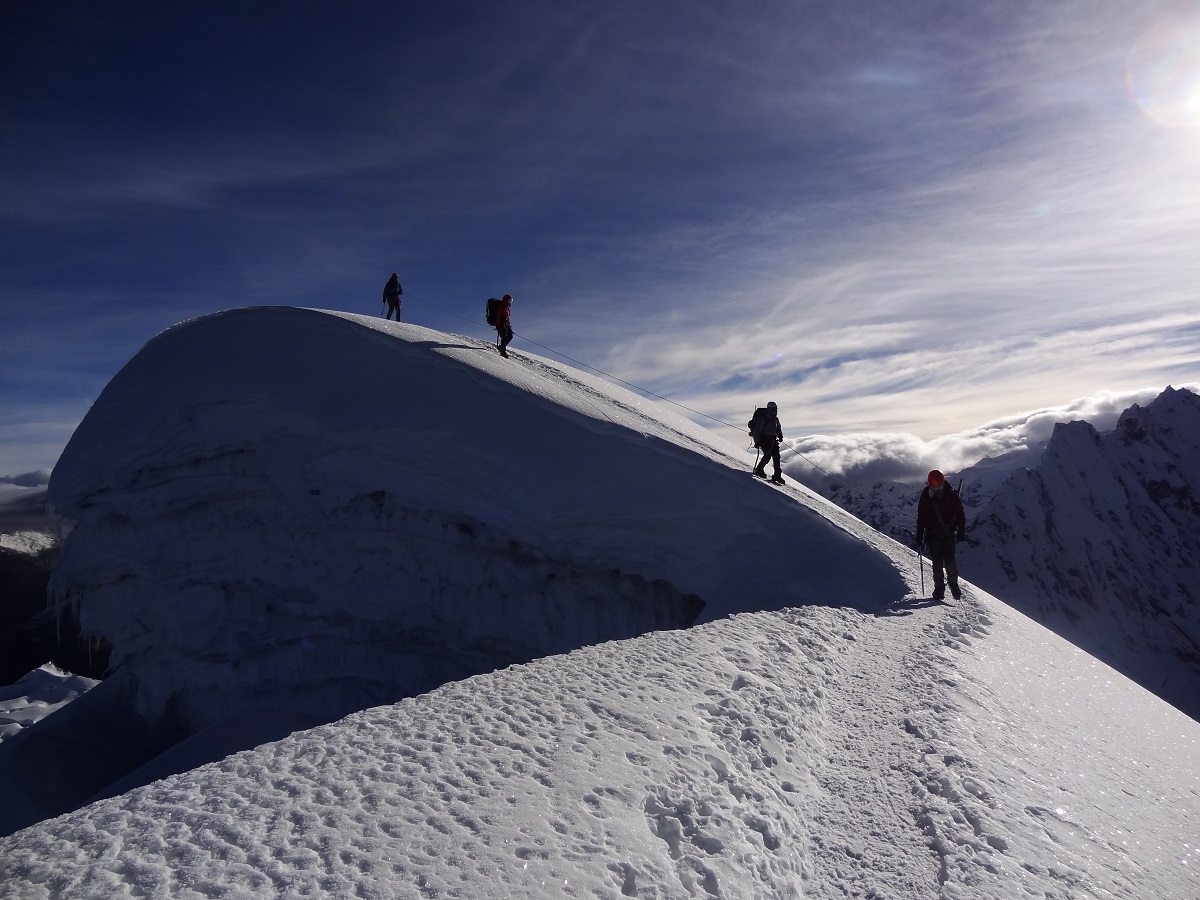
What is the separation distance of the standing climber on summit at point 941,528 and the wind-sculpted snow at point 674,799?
3.05 meters

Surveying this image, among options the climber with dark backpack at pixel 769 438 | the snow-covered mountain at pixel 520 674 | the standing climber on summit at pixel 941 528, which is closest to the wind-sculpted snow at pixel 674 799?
the snow-covered mountain at pixel 520 674

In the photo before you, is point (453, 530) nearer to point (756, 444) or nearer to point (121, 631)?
point (756, 444)

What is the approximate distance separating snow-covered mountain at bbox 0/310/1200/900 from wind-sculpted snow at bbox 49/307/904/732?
58 mm

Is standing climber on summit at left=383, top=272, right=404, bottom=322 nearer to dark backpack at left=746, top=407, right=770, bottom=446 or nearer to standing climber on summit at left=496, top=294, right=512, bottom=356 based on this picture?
standing climber on summit at left=496, top=294, right=512, bottom=356

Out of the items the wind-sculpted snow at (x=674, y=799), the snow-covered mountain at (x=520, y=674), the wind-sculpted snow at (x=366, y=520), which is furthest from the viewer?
the wind-sculpted snow at (x=366, y=520)

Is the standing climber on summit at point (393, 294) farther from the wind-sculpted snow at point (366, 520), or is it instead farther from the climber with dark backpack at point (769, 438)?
the climber with dark backpack at point (769, 438)

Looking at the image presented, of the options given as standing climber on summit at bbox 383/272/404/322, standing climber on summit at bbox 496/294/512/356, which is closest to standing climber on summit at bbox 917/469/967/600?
standing climber on summit at bbox 496/294/512/356

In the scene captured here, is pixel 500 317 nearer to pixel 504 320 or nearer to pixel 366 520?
pixel 504 320

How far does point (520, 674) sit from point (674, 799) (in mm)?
2083

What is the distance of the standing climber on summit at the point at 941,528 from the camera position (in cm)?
1002

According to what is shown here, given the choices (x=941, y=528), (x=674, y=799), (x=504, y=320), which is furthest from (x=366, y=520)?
(x=941, y=528)

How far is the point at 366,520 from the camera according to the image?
1204 centimetres

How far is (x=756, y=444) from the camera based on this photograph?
13.1 metres

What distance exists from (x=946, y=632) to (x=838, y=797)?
445 cm
